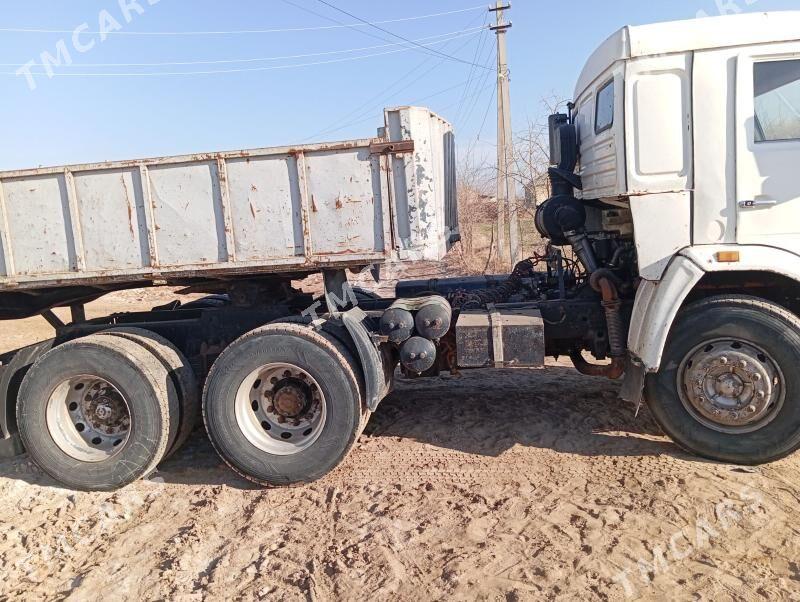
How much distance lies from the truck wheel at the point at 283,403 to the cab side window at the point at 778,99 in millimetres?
3289

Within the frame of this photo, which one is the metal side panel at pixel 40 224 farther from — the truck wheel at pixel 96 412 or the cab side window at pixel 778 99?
the cab side window at pixel 778 99

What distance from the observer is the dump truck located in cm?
384

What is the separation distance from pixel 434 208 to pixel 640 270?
1.54 metres

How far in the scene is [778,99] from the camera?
12.4 ft

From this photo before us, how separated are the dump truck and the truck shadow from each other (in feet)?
1.80

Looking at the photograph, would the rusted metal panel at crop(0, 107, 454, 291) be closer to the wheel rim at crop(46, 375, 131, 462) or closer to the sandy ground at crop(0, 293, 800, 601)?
the wheel rim at crop(46, 375, 131, 462)

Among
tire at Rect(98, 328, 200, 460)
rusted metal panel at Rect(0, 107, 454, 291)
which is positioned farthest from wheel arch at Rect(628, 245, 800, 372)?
tire at Rect(98, 328, 200, 460)

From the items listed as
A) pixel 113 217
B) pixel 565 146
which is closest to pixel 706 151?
pixel 565 146

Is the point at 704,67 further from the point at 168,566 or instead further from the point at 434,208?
the point at 168,566

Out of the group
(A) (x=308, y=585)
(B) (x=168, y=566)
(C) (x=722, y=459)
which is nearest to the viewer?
(A) (x=308, y=585)

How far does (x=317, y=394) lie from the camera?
14.4ft

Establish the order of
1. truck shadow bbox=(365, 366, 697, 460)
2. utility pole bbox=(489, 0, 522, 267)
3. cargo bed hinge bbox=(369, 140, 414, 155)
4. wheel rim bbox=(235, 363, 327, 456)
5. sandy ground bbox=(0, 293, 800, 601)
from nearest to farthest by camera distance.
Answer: sandy ground bbox=(0, 293, 800, 601), cargo bed hinge bbox=(369, 140, 414, 155), wheel rim bbox=(235, 363, 327, 456), truck shadow bbox=(365, 366, 697, 460), utility pole bbox=(489, 0, 522, 267)

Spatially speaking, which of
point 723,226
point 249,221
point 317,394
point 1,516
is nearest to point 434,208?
point 249,221

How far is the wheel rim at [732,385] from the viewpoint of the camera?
12.7ft
